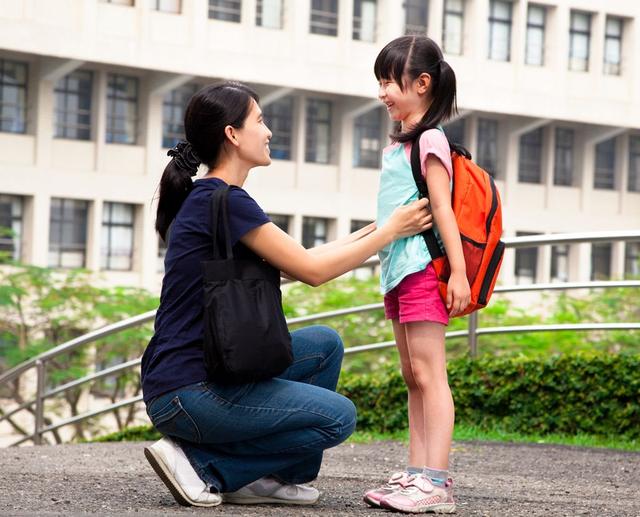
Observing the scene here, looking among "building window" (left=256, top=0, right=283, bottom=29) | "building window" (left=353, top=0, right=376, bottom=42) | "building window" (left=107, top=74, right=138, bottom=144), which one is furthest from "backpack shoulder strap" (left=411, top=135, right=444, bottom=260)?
"building window" (left=353, top=0, right=376, bottom=42)

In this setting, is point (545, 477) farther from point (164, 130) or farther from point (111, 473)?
point (164, 130)

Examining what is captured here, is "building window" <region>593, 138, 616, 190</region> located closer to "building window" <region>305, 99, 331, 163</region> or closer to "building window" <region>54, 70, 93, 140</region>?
"building window" <region>305, 99, 331, 163</region>

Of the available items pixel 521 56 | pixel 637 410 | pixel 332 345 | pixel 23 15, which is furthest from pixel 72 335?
pixel 332 345

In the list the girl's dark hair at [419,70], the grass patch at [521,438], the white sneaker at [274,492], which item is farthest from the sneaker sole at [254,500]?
the grass patch at [521,438]

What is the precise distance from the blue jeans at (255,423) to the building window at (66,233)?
93.7 feet

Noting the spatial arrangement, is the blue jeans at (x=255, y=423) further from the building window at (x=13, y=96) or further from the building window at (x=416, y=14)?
the building window at (x=416, y=14)

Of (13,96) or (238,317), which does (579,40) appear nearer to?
(13,96)

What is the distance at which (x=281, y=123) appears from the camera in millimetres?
37281

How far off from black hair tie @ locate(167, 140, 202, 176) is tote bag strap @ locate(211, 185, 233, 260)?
0.21m

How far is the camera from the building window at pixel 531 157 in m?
42.1

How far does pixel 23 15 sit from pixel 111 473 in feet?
86.0

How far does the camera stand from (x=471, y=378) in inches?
356

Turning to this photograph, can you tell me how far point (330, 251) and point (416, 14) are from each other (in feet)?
113

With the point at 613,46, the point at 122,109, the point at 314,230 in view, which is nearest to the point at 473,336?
the point at 122,109
